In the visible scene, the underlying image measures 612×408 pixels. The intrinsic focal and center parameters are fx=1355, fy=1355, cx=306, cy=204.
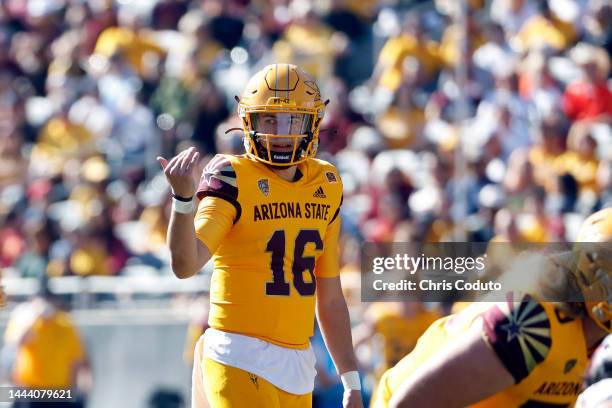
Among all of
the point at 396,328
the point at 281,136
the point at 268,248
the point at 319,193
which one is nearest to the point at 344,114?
the point at 396,328

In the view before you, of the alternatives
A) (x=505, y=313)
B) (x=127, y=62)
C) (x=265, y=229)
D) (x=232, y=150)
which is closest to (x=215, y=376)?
(x=265, y=229)

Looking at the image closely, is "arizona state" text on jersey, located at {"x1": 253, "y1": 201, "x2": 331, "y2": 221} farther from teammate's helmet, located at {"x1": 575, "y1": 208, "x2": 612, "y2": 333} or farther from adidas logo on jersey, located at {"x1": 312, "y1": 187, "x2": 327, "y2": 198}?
teammate's helmet, located at {"x1": 575, "y1": 208, "x2": 612, "y2": 333}

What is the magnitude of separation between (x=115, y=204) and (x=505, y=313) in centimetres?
858

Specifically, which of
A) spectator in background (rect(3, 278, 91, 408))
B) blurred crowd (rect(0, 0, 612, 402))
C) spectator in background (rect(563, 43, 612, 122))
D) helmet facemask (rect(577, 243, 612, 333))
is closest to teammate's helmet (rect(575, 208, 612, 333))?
helmet facemask (rect(577, 243, 612, 333))

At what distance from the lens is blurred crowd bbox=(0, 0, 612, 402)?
33.9 feet

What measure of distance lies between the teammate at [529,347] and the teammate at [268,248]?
0.86m

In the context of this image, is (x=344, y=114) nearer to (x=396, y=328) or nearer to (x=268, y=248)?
(x=396, y=328)

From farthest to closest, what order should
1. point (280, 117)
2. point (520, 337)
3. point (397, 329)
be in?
point (397, 329) → point (280, 117) → point (520, 337)

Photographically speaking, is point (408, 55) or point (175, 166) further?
point (408, 55)

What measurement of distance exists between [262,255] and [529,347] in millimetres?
1328

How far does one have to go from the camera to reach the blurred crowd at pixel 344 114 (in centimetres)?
1034

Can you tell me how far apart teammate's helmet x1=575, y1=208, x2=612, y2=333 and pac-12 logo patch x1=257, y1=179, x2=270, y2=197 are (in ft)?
4.18

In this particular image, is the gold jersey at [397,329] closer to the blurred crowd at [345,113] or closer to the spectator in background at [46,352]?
the blurred crowd at [345,113]

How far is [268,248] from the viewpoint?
4.95 m
